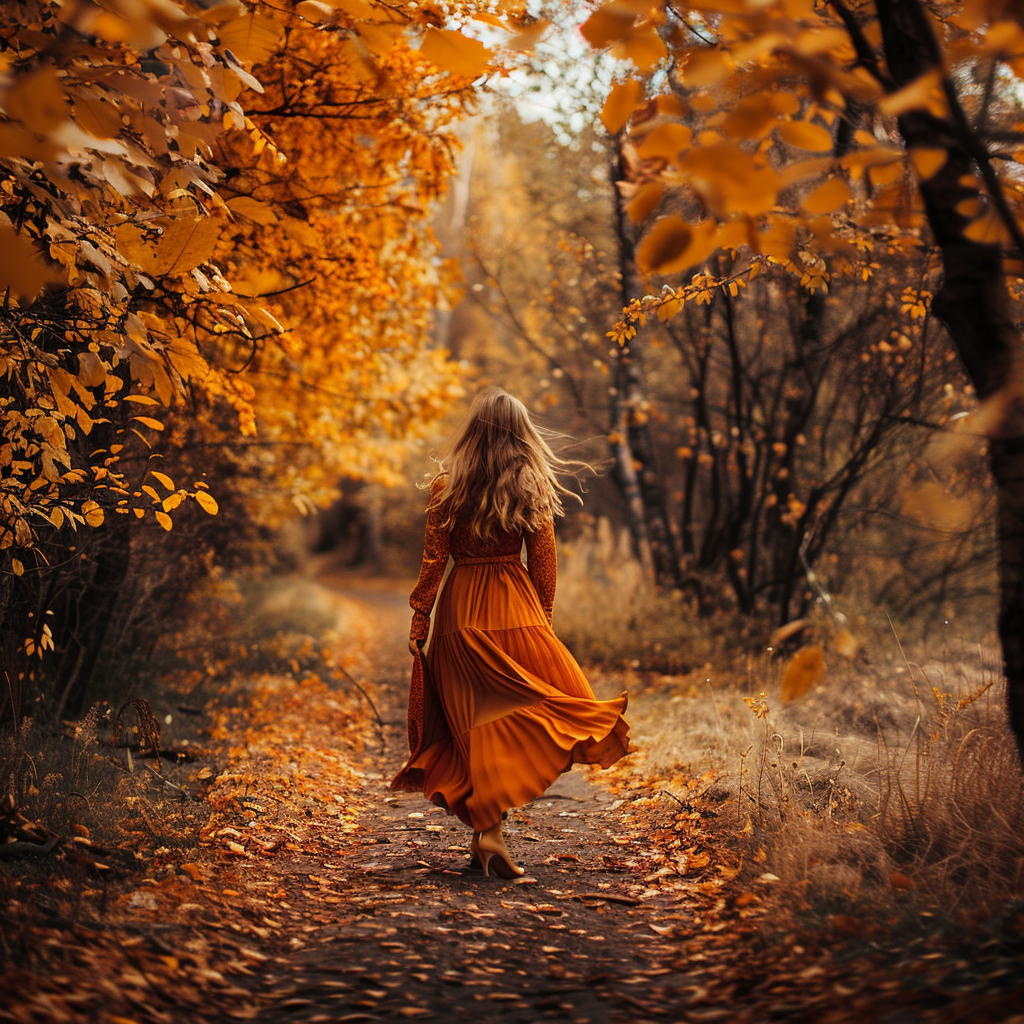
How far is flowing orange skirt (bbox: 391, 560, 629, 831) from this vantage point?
3.63 meters

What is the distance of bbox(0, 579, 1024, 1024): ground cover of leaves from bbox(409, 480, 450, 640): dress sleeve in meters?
1.14

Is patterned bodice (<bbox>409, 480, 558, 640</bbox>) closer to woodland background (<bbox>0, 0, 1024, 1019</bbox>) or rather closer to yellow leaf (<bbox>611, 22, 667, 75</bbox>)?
woodland background (<bbox>0, 0, 1024, 1019</bbox>)

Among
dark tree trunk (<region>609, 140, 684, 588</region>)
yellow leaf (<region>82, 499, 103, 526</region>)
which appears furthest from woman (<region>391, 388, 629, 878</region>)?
dark tree trunk (<region>609, 140, 684, 588</region>)

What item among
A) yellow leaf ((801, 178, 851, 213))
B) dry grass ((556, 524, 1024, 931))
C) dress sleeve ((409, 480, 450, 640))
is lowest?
dry grass ((556, 524, 1024, 931))

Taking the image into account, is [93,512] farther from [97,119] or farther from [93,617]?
[93,617]

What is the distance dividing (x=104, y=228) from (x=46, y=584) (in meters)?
2.10

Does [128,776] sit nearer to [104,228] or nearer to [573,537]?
[104,228]

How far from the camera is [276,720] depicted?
652cm

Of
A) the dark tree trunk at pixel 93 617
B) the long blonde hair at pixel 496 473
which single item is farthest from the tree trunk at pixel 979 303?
the dark tree trunk at pixel 93 617

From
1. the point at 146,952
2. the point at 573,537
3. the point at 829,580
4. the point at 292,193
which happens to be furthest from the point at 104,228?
the point at 573,537

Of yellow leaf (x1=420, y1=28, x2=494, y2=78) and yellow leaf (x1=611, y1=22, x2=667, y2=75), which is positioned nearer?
yellow leaf (x1=611, y1=22, x2=667, y2=75)

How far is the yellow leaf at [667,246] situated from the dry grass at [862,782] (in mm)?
2120

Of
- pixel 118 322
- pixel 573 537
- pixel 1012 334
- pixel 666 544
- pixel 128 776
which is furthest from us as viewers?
pixel 573 537

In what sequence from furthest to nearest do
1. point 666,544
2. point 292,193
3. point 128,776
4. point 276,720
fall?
point 666,544, point 276,720, point 292,193, point 128,776
